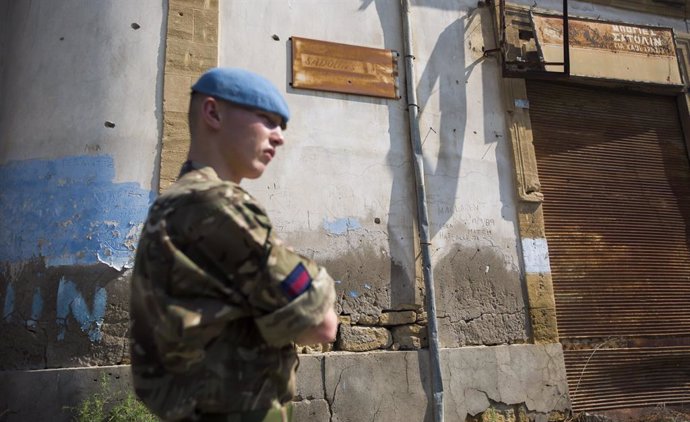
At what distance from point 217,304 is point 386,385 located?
157 inches

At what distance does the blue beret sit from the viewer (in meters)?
1.59

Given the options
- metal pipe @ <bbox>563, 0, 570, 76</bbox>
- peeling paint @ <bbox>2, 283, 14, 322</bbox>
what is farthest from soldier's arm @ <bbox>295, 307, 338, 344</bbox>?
metal pipe @ <bbox>563, 0, 570, 76</bbox>

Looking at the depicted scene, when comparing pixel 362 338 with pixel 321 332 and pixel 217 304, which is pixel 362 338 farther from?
pixel 217 304

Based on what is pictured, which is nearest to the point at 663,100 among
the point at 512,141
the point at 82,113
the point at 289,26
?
the point at 512,141

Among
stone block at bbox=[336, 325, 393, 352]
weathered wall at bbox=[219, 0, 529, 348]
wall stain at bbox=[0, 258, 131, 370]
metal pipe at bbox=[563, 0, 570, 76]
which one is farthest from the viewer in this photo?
metal pipe at bbox=[563, 0, 570, 76]

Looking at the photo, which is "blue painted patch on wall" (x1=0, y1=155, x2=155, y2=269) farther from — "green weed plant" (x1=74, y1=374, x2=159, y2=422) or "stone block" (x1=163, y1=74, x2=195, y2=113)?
"green weed plant" (x1=74, y1=374, x2=159, y2=422)

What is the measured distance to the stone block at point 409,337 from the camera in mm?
5332

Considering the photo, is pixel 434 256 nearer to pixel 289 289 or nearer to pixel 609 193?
pixel 609 193

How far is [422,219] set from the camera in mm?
5574

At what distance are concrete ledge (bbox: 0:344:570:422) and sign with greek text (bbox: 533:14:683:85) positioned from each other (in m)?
3.38

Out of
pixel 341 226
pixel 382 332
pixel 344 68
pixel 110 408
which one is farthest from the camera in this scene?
pixel 344 68

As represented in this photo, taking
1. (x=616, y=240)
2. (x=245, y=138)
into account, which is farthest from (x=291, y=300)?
(x=616, y=240)

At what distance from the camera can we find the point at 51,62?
17.5 feet

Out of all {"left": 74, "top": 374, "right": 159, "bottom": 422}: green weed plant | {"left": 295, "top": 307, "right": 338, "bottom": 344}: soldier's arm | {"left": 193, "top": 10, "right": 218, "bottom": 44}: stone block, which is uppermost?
{"left": 193, "top": 10, "right": 218, "bottom": 44}: stone block
